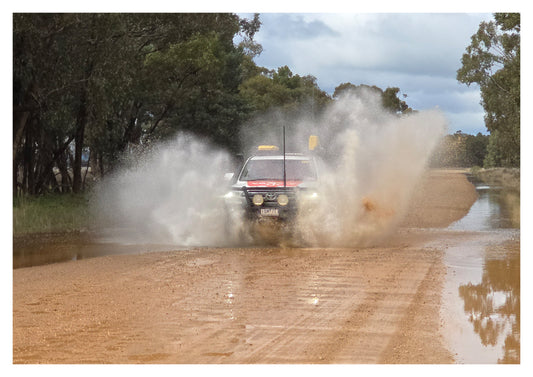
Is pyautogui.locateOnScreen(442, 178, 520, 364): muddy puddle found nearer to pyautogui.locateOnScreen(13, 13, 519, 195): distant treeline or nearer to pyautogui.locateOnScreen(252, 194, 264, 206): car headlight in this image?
pyautogui.locateOnScreen(252, 194, 264, 206): car headlight

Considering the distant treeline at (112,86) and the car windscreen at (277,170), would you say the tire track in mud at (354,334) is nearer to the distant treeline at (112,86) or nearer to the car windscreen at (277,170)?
the car windscreen at (277,170)

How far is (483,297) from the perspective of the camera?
8.65m

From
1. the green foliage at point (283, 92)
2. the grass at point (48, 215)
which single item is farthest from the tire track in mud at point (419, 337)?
the green foliage at point (283, 92)

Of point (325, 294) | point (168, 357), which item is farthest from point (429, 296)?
point (168, 357)

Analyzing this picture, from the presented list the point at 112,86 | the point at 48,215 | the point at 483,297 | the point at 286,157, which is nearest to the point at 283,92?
the point at 112,86

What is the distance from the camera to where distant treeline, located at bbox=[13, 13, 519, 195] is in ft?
66.3

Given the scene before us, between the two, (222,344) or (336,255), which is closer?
(222,344)

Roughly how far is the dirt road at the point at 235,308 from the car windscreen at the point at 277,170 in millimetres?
1907

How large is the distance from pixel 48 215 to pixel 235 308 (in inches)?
509

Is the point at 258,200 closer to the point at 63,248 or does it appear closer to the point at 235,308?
the point at 63,248

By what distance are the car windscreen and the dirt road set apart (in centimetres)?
191

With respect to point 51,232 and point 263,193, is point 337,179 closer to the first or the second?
point 263,193

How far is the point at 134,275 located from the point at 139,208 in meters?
12.5

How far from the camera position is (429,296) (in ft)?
28.0
